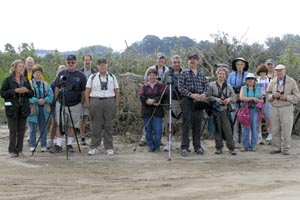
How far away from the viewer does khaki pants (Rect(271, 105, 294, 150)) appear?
36.1 ft

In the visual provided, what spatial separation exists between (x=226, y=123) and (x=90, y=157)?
9.57ft

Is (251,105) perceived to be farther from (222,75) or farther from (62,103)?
(62,103)

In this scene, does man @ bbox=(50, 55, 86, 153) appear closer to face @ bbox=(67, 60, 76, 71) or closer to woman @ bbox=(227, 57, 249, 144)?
face @ bbox=(67, 60, 76, 71)

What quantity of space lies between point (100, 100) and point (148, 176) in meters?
2.46

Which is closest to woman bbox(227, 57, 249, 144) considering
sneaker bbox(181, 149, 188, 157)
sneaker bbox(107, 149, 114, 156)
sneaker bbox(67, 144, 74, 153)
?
sneaker bbox(181, 149, 188, 157)

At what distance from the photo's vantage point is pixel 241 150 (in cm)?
1139

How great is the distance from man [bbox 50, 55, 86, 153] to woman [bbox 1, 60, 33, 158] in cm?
74

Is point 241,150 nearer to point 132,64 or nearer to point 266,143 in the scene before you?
point 266,143

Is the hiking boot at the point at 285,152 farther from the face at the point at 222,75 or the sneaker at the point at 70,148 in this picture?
the sneaker at the point at 70,148

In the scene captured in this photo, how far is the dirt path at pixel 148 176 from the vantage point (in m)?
7.42

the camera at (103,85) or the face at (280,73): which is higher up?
the face at (280,73)

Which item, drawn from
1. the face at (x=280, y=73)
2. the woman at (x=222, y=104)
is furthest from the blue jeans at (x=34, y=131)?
the face at (x=280, y=73)

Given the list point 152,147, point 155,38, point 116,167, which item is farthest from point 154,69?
point 155,38

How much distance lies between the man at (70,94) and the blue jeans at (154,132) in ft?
4.82
